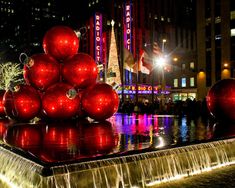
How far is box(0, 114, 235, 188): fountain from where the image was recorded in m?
5.85

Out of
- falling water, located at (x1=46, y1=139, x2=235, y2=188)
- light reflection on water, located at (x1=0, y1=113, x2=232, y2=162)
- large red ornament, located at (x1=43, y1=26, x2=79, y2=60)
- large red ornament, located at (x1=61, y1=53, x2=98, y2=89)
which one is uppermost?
large red ornament, located at (x1=43, y1=26, x2=79, y2=60)

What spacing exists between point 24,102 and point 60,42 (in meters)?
2.34

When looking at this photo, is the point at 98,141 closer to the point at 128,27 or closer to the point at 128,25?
the point at 128,25

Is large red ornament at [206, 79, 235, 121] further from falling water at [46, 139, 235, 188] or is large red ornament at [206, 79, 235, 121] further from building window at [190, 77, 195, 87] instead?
building window at [190, 77, 195, 87]

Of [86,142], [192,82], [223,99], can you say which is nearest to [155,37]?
[192,82]

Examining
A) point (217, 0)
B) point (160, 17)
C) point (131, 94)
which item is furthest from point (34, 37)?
point (217, 0)

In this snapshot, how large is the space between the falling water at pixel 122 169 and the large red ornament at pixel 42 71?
13.3 feet

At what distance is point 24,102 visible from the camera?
1118cm

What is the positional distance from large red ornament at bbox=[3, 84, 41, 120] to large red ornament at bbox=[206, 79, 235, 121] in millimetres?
6223

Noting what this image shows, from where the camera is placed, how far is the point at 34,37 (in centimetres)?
11025

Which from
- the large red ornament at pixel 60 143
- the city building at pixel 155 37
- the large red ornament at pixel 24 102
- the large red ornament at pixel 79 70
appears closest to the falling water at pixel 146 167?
the large red ornament at pixel 60 143

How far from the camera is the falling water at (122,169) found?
576 cm

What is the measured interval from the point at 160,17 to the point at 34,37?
2070 inches

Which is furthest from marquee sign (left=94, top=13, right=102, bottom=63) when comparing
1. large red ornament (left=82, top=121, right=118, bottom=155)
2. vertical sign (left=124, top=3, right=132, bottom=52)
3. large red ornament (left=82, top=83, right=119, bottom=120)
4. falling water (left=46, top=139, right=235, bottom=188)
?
falling water (left=46, top=139, right=235, bottom=188)
